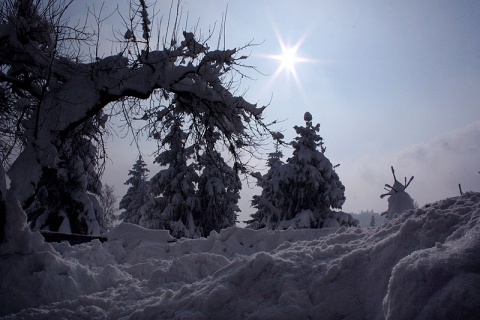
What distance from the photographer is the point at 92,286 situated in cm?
546

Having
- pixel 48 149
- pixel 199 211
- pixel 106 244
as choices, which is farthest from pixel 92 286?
pixel 199 211

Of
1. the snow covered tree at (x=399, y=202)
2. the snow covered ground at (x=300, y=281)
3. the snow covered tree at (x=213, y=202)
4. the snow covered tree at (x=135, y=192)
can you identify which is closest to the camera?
the snow covered ground at (x=300, y=281)

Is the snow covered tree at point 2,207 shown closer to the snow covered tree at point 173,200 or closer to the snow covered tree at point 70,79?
the snow covered tree at point 70,79

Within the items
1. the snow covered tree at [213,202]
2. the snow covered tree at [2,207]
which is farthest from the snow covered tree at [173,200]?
the snow covered tree at [2,207]

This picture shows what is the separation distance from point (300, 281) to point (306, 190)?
19.1 metres

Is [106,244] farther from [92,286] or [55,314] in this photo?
[55,314]

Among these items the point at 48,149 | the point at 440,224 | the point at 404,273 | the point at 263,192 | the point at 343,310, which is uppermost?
the point at 263,192

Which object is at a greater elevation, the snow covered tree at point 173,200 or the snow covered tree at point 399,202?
the snow covered tree at point 173,200

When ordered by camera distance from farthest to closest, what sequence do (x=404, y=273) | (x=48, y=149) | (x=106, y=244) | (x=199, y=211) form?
1. (x=199, y=211)
2. (x=106, y=244)
3. (x=48, y=149)
4. (x=404, y=273)

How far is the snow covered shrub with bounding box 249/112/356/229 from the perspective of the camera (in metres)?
21.7

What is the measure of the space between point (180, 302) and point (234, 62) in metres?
4.91

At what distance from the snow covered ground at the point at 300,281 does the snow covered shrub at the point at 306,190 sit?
639 inches

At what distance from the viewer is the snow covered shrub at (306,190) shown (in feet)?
71.1

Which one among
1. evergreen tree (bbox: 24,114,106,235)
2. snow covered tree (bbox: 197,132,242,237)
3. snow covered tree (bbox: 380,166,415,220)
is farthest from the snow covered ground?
snow covered tree (bbox: 197,132,242,237)
